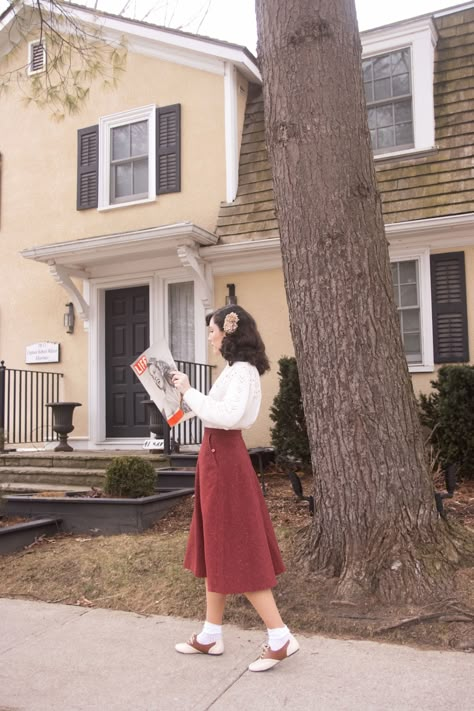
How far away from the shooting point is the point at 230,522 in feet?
10.9

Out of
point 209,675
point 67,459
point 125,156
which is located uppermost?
point 125,156

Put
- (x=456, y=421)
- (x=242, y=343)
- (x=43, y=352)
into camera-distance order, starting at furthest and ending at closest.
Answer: (x=43, y=352), (x=456, y=421), (x=242, y=343)

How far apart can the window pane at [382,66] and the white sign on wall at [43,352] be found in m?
5.87

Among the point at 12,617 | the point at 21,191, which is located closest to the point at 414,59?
the point at 21,191

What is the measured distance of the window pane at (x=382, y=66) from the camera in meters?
9.05

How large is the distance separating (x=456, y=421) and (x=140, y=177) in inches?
233

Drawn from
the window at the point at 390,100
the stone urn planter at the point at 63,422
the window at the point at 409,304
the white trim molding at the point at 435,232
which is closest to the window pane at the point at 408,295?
the window at the point at 409,304

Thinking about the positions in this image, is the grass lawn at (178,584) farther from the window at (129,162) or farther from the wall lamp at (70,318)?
the window at (129,162)

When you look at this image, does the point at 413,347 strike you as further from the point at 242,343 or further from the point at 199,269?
the point at 242,343

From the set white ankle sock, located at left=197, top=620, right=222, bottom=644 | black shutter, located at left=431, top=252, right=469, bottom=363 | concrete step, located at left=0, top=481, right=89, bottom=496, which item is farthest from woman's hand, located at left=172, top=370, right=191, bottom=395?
black shutter, located at left=431, top=252, right=469, bottom=363

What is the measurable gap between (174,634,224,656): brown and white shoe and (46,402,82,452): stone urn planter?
6116 mm

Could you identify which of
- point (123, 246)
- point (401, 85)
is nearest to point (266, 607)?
point (123, 246)

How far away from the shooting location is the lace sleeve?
3227 mm

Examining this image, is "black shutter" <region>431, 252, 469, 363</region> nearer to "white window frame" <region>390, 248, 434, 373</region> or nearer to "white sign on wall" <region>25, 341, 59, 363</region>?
"white window frame" <region>390, 248, 434, 373</region>
